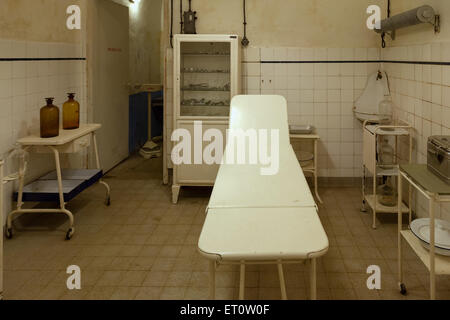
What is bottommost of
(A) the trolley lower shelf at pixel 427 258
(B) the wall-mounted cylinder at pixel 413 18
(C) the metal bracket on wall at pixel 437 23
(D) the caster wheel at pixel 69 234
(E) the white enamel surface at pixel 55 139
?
(D) the caster wheel at pixel 69 234

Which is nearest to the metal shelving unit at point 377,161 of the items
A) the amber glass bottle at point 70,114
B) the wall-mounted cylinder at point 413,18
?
the wall-mounted cylinder at point 413,18

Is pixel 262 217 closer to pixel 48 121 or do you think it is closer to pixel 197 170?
pixel 48 121

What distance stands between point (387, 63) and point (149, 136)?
3750 mm

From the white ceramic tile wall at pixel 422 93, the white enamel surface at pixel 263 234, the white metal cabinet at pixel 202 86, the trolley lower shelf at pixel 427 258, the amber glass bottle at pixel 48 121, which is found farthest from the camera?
the white metal cabinet at pixel 202 86

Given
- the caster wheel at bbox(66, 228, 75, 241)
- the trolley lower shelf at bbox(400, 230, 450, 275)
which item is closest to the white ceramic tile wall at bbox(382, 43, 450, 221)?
the trolley lower shelf at bbox(400, 230, 450, 275)

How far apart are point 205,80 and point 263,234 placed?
121 inches

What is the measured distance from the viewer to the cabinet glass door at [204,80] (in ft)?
14.6

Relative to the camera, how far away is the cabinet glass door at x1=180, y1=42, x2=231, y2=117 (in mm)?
4461

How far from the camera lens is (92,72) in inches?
189

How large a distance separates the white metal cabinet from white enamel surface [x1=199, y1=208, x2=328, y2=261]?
225cm

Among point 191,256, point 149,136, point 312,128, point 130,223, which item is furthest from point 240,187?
point 149,136

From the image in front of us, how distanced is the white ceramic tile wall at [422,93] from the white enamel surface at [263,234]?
1.71m

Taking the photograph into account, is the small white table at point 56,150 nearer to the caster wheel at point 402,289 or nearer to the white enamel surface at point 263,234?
the white enamel surface at point 263,234

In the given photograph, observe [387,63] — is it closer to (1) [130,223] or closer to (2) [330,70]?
(2) [330,70]
